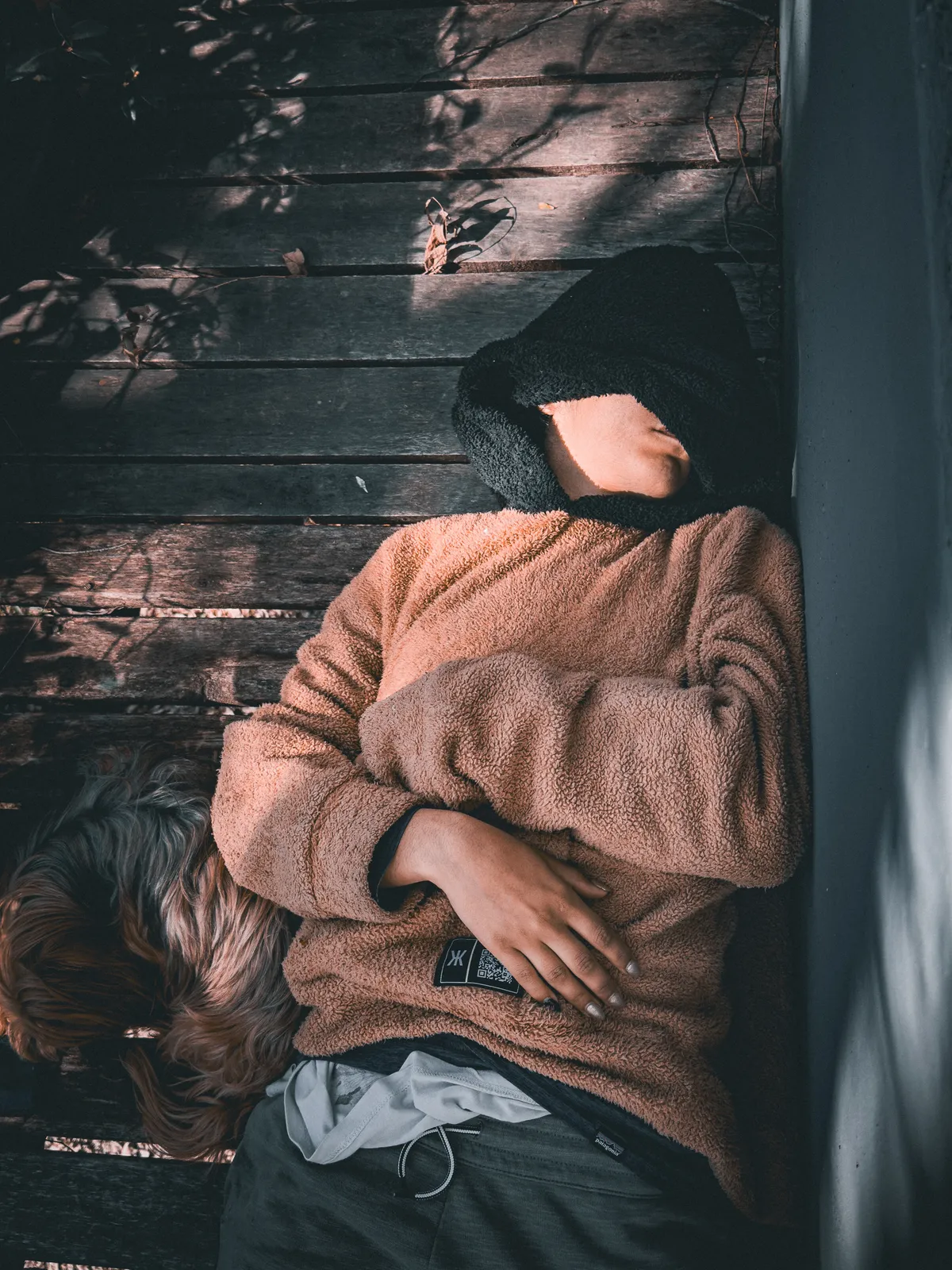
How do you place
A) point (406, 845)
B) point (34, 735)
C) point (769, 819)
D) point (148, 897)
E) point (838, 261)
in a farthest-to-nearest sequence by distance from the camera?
point (34, 735)
point (148, 897)
point (406, 845)
point (769, 819)
point (838, 261)

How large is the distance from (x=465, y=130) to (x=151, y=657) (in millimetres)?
1285

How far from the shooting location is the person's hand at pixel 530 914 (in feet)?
3.60

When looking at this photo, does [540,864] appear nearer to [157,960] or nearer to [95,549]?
[157,960]

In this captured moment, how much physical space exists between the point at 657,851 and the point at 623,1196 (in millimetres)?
436

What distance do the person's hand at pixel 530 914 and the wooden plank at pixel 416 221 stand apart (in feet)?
3.96

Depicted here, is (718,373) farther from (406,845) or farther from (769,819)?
(406,845)

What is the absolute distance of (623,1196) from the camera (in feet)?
3.55

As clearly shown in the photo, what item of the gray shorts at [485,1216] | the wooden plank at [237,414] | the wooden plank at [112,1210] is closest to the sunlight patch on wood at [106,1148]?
the wooden plank at [112,1210]

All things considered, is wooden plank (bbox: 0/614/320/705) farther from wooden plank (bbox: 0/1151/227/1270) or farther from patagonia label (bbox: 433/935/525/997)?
wooden plank (bbox: 0/1151/227/1270)

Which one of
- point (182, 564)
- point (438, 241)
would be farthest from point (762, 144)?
point (182, 564)

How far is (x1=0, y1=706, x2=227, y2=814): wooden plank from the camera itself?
176 centimetres

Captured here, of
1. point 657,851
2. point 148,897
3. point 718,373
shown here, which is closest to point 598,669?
point 657,851

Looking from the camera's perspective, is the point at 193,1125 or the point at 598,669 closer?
the point at 598,669

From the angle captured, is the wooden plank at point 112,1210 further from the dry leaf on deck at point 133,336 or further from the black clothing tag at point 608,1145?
the dry leaf on deck at point 133,336
